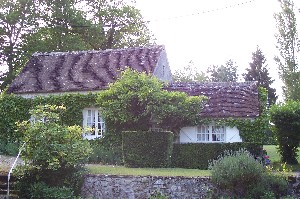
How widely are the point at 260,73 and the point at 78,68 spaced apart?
28.1 m

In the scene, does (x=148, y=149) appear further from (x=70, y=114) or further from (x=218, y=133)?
(x=70, y=114)

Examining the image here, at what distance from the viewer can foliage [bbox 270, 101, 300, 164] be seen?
63.1ft

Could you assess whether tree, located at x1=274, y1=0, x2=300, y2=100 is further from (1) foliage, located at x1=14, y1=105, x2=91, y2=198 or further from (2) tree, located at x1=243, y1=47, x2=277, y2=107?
(1) foliage, located at x1=14, y1=105, x2=91, y2=198

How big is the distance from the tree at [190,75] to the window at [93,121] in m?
41.7

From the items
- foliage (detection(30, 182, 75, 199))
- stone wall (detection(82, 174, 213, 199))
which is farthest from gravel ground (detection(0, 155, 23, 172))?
stone wall (detection(82, 174, 213, 199))

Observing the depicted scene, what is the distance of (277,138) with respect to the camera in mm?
20156

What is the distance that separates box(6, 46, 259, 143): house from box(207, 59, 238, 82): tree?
31498mm

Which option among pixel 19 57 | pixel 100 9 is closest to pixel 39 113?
pixel 19 57

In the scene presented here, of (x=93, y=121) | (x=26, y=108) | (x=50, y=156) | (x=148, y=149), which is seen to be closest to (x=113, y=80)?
(x=93, y=121)

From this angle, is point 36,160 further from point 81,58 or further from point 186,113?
point 81,58

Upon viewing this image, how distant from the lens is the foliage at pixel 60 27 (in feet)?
109

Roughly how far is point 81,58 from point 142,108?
9.62m

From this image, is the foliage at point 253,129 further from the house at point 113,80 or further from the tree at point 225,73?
the tree at point 225,73

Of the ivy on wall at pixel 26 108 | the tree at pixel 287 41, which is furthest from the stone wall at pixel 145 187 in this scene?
the tree at pixel 287 41
